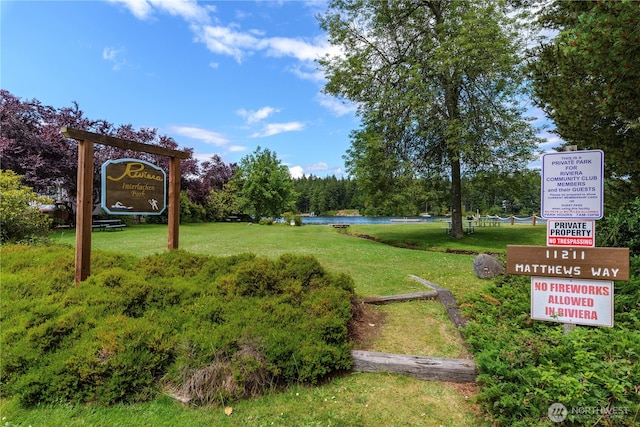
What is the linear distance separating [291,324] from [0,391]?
259 cm

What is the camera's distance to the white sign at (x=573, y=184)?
355cm

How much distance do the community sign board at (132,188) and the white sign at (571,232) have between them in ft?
17.7

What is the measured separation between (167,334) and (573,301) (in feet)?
14.0

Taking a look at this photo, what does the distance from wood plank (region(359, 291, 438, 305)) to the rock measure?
1.88 metres

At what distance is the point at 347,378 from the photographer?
3057 millimetres

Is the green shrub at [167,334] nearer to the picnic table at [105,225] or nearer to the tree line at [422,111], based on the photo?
the tree line at [422,111]

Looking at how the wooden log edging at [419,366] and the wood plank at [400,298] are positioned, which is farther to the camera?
the wood plank at [400,298]

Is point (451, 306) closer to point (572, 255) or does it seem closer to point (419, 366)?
point (572, 255)

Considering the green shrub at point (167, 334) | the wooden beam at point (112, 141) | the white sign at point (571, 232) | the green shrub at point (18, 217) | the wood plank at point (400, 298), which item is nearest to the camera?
the green shrub at point (167, 334)

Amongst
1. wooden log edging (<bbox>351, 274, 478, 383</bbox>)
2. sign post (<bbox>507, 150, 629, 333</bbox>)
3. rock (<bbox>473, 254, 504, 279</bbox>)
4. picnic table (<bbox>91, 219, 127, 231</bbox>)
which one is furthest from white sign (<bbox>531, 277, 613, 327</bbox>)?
picnic table (<bbox>91, 219, 127, 231</bbox>)

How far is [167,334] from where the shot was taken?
3.14 meters

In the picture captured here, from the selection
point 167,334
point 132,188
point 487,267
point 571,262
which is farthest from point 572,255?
point 132,188

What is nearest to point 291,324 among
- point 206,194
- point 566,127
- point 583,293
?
point 583,293

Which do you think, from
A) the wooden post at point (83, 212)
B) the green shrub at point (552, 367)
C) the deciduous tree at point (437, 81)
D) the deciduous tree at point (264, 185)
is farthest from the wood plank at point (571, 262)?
the deciduous tree at point (264, 185)
